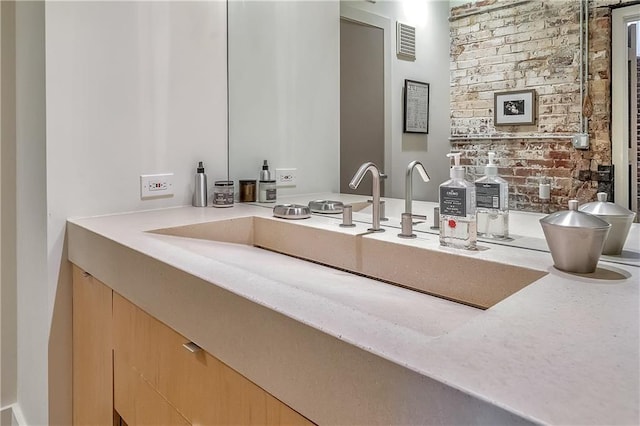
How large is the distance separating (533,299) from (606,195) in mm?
467

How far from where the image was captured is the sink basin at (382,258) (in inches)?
36.6

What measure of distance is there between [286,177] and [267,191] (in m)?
0.16

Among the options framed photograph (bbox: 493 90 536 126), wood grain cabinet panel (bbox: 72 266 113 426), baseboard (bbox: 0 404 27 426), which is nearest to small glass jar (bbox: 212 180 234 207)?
wood grain cabinet panel (bbox: 72 266 113 426)

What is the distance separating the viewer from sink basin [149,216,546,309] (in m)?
0.93

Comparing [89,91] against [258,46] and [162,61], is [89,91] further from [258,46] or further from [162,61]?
[258,46]

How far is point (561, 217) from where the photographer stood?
82cm

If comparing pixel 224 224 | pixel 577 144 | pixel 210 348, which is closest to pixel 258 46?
pixel 224 224

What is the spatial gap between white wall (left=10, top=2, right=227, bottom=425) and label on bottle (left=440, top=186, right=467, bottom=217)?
1076 mm

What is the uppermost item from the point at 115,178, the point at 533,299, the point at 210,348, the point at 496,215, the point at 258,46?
the point at 258,46

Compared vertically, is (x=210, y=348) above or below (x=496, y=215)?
below

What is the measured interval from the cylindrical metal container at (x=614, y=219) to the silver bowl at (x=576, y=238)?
0.12m

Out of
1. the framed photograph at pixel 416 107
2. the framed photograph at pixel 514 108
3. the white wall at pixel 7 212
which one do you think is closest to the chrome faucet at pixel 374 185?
the framed photograph at pixel 416 107

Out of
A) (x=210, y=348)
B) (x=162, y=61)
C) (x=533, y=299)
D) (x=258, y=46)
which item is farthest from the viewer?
(x=258, y=46)

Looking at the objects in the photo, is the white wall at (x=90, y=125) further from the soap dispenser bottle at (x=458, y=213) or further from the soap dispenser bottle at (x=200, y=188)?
the soap dispenser bottle at (x=458, y=213)
